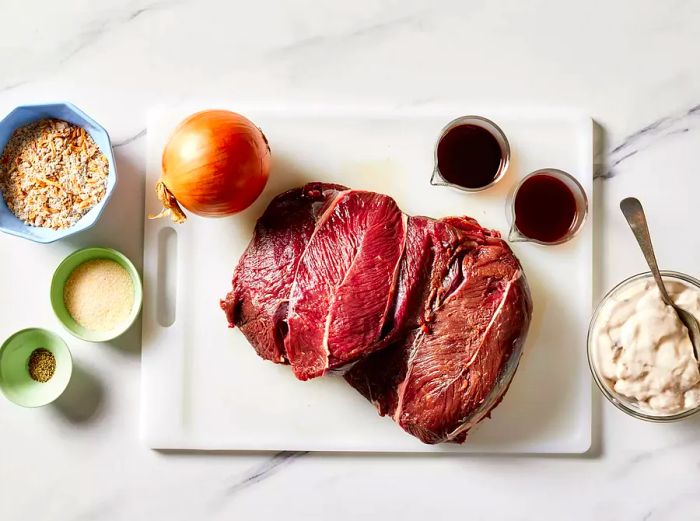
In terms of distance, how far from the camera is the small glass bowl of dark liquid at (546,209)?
2693 millimetres

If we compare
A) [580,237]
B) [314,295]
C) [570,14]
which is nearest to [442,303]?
[314,295]

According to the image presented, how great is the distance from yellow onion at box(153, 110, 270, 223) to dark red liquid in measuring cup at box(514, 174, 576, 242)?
965 millimetres

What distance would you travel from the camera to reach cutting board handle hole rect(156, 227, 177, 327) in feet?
9.25

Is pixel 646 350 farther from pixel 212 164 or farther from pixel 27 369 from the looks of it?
pixel 27 369

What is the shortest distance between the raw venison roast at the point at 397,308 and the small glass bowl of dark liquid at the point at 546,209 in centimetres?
15

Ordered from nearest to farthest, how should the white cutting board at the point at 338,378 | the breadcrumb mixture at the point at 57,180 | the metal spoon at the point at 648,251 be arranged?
1. the metal spoon at the point at 648,251
2. the breadcrumb mixture at the point at 57,180
3. the white cutting board at the point at 338,378

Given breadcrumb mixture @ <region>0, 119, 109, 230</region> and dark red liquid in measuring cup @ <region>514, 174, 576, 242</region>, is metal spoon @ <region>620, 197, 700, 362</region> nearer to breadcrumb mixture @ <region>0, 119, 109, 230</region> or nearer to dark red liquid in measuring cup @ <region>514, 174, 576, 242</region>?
dark red liquid in measuring cup @ <region>514, 174, 576, 242</region>

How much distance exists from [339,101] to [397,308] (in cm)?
86

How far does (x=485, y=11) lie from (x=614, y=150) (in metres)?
0.74

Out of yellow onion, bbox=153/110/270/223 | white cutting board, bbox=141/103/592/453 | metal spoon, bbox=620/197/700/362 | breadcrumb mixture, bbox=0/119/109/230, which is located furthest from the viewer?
white cutting board, bbox=141/103/592/453

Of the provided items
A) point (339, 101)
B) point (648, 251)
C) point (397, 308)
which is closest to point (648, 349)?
point (648, 251)

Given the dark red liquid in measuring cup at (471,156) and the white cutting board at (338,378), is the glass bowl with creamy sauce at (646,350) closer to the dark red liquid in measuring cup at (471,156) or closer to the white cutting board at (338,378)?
the white cutting board at (338,378)

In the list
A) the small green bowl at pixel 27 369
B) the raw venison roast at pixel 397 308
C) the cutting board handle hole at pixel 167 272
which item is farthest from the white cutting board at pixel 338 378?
the small green bowl at pixel 27 369

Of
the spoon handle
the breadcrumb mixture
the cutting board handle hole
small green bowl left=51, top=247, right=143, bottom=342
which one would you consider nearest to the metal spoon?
the spoon handle
